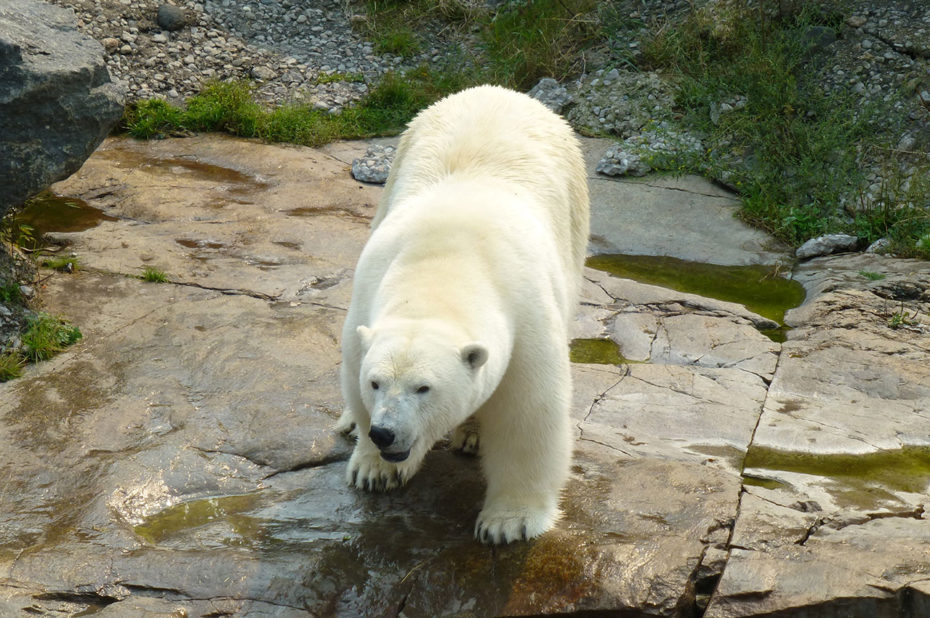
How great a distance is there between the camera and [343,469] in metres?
4.26

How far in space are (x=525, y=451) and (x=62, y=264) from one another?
395 centimetres

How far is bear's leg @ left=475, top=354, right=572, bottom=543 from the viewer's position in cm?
369

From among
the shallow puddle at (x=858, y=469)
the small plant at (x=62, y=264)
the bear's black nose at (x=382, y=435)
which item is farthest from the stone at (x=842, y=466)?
the small plant at (x=62, y=264)

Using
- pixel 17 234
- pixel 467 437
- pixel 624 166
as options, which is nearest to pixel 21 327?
pixel 17 234

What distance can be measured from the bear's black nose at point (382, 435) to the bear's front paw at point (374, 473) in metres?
0.92

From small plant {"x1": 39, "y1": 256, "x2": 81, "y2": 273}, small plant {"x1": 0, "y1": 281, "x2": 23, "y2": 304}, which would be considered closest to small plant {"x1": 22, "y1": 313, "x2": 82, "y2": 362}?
small plant {"x1": 0, "y1": 281, "x2": 23, "y2": 304}

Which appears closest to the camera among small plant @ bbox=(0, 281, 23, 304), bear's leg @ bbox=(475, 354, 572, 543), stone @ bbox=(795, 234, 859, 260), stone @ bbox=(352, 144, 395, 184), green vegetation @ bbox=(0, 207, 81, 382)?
bear's leg @ bbox=(475, 354, 572, 543)

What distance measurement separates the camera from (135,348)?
5316mm

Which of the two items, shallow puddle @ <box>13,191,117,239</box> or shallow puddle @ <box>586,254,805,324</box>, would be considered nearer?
shallow puddle @ <box>586,254,805,324</box>

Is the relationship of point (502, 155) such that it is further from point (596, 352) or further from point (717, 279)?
point (717, 279)

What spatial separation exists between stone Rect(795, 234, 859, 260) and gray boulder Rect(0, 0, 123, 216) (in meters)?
5.31

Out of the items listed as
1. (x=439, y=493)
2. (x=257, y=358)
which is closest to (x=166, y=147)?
(x=257, y=358)

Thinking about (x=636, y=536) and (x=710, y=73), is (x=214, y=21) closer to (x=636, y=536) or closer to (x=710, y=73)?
(x=710, y=73)

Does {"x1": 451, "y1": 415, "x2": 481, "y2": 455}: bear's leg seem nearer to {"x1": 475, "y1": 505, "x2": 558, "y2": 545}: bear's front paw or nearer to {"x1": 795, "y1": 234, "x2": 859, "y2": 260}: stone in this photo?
{"x1": 475, "y1": 505, "x2": 558, "y2": 545}: bear's front paw
